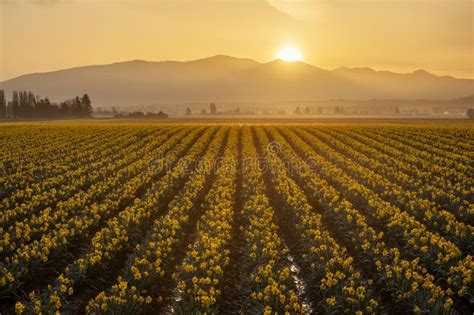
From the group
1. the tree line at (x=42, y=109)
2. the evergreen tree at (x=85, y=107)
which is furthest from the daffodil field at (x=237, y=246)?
the evergreen tree at (x=85, y=107)

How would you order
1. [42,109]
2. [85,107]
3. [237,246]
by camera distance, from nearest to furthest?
[237,246], [42,109], [85,107]

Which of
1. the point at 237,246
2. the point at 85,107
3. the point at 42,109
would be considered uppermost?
the point at 85,107

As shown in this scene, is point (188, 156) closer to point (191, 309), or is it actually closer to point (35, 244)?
point (35, 244)

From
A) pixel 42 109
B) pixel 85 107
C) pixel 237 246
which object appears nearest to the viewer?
pixel 237 246

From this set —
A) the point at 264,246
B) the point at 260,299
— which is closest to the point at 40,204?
the point at 264,246

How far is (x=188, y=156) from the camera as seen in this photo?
90.3 ft

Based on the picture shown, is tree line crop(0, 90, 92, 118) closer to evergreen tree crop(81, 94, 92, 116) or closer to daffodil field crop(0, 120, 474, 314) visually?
evergreen tree crop(81, 94, 92, 116)

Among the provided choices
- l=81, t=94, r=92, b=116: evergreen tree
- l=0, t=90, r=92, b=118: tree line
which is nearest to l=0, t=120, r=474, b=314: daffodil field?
l=0, t=90, r=92, b=118: tree line

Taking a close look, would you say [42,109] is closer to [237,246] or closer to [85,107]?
[85,107]

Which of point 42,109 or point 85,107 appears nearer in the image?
point 42,109

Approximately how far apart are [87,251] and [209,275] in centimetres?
397

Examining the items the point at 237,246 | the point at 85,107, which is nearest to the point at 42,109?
the point at 85,107

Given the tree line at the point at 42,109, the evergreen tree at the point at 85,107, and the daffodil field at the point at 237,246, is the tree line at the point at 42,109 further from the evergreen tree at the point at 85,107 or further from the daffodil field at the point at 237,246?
the daffodil field at the point at 237,246

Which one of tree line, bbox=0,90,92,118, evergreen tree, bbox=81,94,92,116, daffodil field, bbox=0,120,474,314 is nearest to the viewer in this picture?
daffodil field, bbox=0,120,474,314
